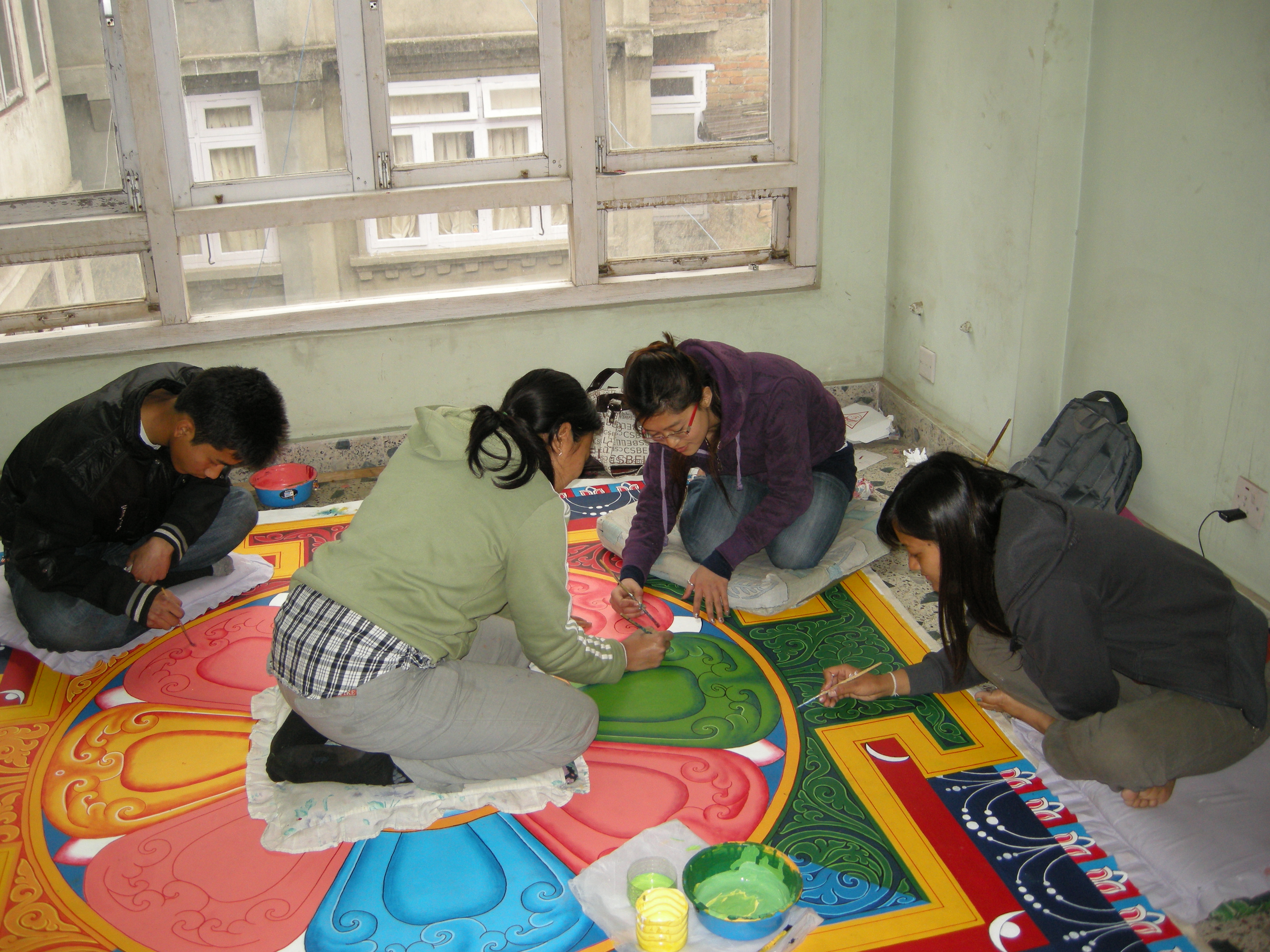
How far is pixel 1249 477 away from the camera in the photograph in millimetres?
2611

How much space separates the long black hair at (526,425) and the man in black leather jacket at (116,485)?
2.39ft

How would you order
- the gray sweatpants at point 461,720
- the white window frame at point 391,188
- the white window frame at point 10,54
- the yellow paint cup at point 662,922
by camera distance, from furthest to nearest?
the white window frame at point 391,188 < the white window frame at point 10,54 < the gray sweatpants at point 461,720 < the yellow paint cup at point 662,922

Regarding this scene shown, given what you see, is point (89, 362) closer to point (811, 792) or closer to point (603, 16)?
point (603, 16)

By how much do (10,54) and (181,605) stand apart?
218 centimetres

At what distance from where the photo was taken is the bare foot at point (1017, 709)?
7.27 ft

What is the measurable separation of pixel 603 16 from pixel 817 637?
245 centimetres

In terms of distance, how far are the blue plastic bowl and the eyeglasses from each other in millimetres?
1696

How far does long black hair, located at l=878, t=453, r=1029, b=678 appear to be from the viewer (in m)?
1.92

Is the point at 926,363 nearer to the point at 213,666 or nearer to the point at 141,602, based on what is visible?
the point at 213,666

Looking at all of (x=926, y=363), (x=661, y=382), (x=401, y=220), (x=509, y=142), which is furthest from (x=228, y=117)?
(x=926, y=363)

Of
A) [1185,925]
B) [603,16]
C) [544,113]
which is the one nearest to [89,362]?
[544,113]

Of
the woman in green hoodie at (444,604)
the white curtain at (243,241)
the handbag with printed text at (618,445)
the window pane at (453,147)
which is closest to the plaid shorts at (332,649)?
the woman in green hoodie at (444,604)

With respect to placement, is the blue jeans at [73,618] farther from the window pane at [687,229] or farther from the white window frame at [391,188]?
the window pane at [687,229]

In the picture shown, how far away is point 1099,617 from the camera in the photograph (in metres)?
1.96
